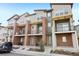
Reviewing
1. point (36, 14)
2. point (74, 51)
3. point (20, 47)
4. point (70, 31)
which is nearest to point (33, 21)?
point (36, 14)

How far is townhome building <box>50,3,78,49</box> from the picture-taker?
2.48 m

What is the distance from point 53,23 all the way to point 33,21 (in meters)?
0.40

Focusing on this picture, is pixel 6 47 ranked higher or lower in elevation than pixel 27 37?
lower

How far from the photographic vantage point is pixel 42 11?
2.66m

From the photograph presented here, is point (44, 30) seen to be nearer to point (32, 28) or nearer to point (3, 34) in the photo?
point (32, 28)

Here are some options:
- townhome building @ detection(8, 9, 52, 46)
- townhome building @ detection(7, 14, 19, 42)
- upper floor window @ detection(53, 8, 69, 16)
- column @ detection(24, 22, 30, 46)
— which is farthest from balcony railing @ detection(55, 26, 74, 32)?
townhome building @ detection(7, 14, 19, 42)

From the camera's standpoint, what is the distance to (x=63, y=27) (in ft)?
8.41

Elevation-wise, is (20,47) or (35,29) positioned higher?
(35,29)

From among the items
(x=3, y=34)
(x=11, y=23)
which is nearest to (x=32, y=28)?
(x=11, y=23)

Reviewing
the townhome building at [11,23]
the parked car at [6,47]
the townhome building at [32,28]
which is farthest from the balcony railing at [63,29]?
the parked car at [6,47]

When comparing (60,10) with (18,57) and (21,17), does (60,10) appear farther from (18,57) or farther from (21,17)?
(18,57)

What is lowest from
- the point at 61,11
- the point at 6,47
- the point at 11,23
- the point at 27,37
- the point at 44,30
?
the point at 6,47

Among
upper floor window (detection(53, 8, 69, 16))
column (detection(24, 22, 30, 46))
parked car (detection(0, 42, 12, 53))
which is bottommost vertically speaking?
parked car (detection(0, 42, 12, 53))

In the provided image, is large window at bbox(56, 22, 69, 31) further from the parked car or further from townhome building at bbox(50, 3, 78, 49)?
the parked car
